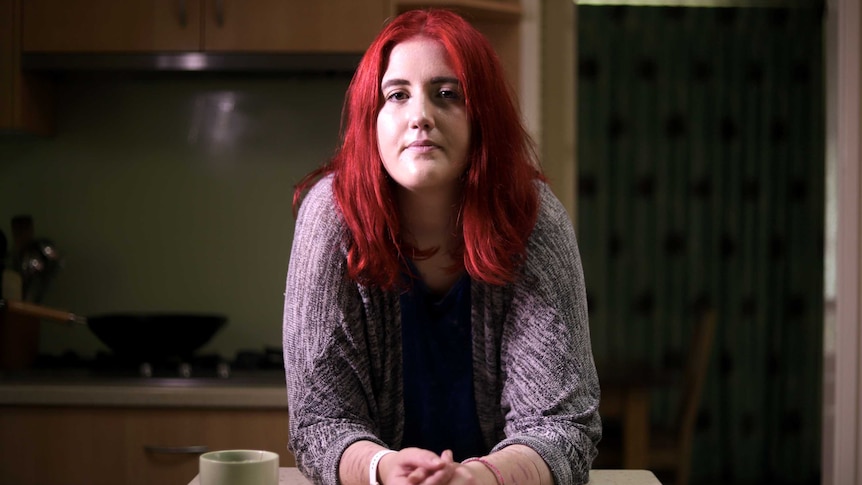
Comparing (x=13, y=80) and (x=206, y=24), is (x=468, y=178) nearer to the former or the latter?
(x=206, y=24)

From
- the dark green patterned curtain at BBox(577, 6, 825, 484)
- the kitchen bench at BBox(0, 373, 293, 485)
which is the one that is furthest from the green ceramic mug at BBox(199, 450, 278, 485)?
the dark green patterned curtain at BBox(577, 6, 825, 484)

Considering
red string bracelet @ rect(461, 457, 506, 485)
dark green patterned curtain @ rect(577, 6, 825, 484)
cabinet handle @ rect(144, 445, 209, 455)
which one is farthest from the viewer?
dark green patterned curtain @ rect(577, 6, 825, 484)

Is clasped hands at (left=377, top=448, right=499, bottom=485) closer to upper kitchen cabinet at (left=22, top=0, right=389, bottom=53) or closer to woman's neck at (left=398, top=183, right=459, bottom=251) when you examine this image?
woman's neck at (left=398, top=183, right=459, bottom=251)

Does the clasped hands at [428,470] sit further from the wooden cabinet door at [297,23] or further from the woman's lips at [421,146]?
the wooden cabinet door at [297,23]

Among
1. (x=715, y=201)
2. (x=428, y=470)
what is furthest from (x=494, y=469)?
(x=715, y=201)

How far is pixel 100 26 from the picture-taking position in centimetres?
239

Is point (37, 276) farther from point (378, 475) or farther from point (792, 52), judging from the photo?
point (792, 52)

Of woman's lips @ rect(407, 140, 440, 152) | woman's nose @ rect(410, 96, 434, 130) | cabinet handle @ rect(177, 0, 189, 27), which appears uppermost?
cabinet handle @ rect(177, 0, 189, 27)

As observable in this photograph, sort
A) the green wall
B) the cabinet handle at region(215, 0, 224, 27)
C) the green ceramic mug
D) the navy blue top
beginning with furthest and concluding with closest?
the green wall → the cabinet handle at region(215, 0, 224, 27) → the navy blue top → the green ceramic mug

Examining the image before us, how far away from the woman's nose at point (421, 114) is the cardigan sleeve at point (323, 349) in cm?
18

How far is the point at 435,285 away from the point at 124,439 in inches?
49.7

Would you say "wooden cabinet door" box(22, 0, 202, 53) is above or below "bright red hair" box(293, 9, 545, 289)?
above

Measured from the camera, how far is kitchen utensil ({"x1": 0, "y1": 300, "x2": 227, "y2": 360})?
7.52ft

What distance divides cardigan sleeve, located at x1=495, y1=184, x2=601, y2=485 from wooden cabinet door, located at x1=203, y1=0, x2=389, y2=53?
4.40 ft
